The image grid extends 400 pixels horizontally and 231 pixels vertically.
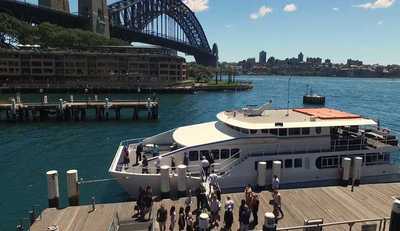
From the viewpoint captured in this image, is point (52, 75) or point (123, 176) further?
point (52, 75)

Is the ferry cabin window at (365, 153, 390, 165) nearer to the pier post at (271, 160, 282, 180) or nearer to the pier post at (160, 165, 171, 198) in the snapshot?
the pier post at (271, 160, 282, 180)

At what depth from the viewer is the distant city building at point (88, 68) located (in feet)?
397

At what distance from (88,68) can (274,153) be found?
372ft

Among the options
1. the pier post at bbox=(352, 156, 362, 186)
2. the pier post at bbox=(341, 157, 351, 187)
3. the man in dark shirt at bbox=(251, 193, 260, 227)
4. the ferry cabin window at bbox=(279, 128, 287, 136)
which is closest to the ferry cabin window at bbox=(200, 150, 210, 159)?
the ferry cabin window at bbox=(279, 128, 287, 136)

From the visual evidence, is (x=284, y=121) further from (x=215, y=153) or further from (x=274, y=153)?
(x=215, y=153)

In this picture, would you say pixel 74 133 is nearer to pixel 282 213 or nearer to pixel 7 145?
pixel 7 145

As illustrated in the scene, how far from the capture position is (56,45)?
462 ft

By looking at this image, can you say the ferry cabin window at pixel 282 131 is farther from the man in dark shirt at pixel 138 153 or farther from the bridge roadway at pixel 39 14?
the bridge roadway at pixel 39 14

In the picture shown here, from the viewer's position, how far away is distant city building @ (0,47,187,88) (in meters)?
121

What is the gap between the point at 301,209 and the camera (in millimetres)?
19531

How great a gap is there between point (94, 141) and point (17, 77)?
88.8 m

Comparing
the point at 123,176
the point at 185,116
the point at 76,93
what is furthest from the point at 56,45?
the point at 123,176

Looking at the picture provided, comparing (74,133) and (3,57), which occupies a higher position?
(3,57)

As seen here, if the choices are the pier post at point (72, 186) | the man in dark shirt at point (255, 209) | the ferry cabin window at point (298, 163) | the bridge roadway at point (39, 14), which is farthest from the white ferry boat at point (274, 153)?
the bridge roadway at point (39, 14)
